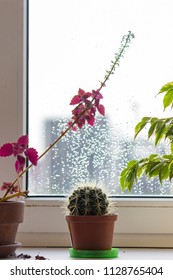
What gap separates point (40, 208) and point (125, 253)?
0.27m

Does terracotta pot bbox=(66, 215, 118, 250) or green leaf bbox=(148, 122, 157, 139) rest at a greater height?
green leaf bbox=(148, 122, 157, 139)

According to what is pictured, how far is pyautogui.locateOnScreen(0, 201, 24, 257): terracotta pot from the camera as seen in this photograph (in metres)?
1.52

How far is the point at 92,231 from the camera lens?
1.58 m

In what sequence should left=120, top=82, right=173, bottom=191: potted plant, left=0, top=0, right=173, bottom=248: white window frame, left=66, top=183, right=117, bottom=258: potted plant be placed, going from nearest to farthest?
left=120, top=82, right=173, bottom=191: potted plant, left=66, top=183, right=117, bottom=258: potted plant, left=0, top=0, right=173, bottom=248: white window frame

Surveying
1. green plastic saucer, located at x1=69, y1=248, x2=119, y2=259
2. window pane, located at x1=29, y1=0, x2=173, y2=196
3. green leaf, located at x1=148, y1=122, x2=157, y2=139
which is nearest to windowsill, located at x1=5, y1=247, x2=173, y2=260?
green plastic saucer, located at x1=69, y1=248, x2=119, y2=259

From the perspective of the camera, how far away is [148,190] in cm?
185

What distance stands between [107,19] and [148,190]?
474 millimetres

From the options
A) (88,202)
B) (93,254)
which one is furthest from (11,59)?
(93,254)

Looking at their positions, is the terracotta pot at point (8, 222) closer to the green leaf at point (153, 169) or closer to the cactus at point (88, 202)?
the cactus at point (88, 202)

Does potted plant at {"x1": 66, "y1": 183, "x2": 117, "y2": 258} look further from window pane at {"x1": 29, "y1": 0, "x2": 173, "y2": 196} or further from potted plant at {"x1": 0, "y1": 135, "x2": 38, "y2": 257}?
window pane at {"x1": 29, "y1": 0, "x2": 173, "y2": 196}

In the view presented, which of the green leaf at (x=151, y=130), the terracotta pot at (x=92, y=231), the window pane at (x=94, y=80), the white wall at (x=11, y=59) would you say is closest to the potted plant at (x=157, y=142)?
the green leaf at (x=151, y=130)

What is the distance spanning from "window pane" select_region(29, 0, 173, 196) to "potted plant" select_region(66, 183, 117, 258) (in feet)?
0.84

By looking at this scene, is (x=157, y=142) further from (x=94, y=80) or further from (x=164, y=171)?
(x=94, y=80)
